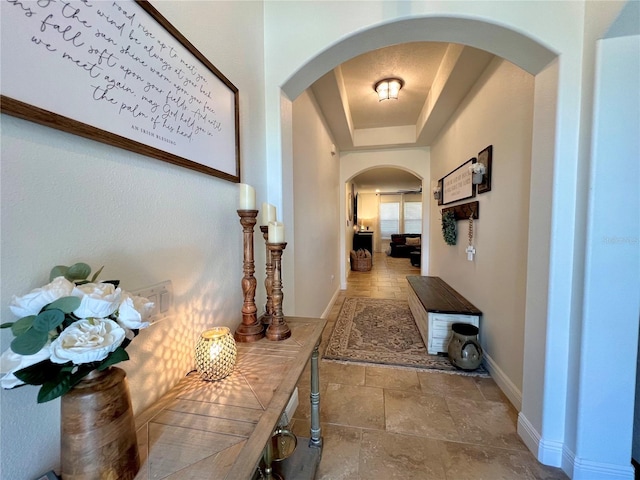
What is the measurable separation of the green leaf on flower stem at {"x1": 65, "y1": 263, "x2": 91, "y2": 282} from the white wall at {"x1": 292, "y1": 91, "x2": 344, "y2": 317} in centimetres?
109

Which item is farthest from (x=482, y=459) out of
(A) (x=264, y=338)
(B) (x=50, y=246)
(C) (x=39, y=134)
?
(C) (x=39, y=134)

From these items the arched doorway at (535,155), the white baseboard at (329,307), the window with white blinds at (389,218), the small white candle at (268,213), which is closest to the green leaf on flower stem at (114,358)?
the small white candle at (268,213)

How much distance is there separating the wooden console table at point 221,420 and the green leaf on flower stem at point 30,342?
1.02 ft

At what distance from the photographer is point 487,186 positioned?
2.07 metres

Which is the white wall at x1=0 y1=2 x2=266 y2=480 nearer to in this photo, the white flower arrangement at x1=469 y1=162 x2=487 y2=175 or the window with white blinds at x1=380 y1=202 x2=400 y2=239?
the white flower arrangement at x1=469 y1=162 x2=487 y2=175

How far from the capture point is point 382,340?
2674mm

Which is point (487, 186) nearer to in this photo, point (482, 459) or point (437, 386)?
point (437, 386)

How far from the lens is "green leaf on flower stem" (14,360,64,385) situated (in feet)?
1.28

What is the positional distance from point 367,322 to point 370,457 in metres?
1.86

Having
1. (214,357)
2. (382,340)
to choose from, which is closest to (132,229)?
(214,357)

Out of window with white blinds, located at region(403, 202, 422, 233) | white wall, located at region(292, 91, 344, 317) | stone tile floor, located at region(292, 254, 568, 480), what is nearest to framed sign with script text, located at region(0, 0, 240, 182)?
white wall, located at region(292, 91, 344, 317)

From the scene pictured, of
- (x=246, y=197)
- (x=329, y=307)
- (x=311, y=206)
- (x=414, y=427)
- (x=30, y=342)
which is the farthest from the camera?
(x=329, y=307)

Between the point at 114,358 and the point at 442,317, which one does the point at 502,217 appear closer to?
the point at 442,317

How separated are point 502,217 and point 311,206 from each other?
162cm
